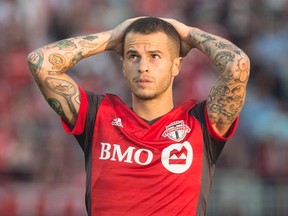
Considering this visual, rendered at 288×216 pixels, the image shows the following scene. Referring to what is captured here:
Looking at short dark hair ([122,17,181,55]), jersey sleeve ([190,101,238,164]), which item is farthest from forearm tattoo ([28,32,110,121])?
jersey sleeve ([190,101,238,164])

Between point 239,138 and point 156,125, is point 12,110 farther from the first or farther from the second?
point 156,125

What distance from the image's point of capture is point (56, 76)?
269 inches

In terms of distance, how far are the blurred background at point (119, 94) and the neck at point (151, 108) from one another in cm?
446

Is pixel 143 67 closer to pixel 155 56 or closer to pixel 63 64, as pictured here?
pixel 155 56

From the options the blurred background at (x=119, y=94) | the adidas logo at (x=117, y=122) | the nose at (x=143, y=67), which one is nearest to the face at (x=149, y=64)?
the nose at (x=143, y=67)

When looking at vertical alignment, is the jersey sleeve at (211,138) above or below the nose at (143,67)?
below

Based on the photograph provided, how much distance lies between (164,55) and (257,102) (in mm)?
6198

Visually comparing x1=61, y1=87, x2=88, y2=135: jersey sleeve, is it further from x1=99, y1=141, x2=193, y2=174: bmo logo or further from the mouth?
the mouth

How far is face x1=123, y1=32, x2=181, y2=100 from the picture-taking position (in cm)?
666

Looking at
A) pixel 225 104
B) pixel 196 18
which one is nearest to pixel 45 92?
pixel 225 104

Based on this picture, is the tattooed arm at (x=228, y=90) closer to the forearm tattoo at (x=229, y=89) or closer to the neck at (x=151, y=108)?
the forearm tattoo at (x=229, y=89)

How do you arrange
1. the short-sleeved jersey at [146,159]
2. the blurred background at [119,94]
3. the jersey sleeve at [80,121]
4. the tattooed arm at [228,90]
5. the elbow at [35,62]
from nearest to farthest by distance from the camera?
the short-sleeved jersey at [146,159] < the tattooed arm at [228,90] < the jersey sleeve at [80,121] < the elbow at [35,62] < the blurred background at [119,94]

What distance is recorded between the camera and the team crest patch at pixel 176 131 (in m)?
6.67

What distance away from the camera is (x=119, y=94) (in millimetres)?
12969
